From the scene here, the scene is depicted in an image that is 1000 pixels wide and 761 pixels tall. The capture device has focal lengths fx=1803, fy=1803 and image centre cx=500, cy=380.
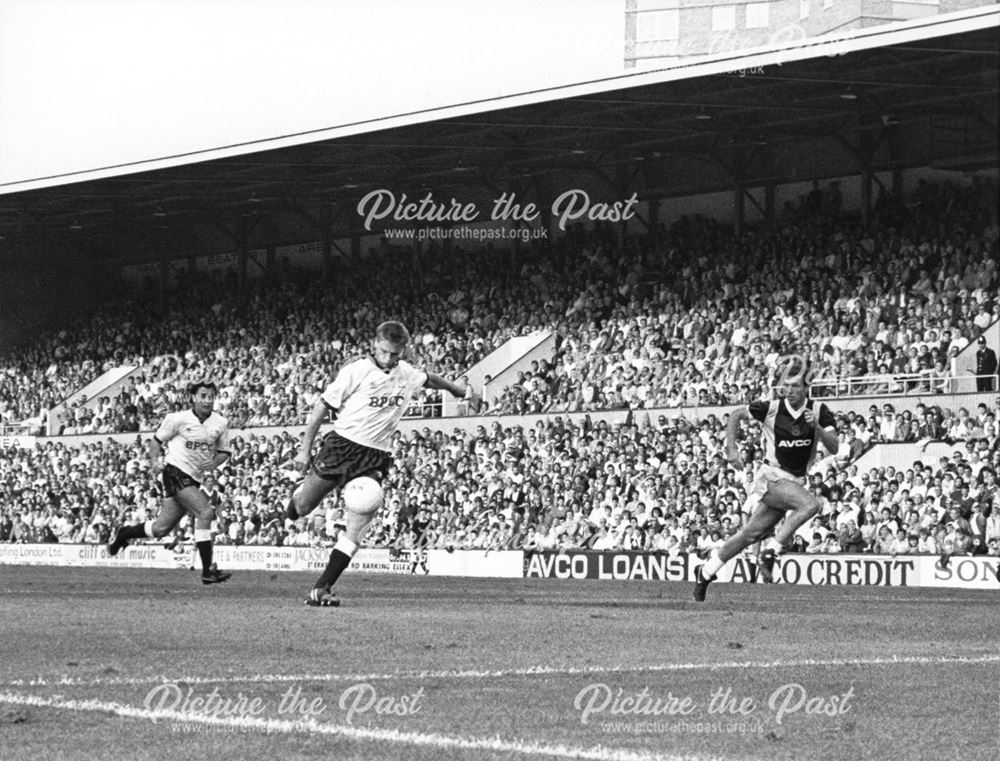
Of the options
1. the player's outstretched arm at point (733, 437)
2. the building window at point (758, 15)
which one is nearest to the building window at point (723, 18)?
the building window at point (758, 15)

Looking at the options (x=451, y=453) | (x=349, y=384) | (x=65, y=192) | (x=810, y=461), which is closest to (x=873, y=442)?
(x=451, y=453)

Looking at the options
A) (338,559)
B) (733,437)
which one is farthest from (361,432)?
(733,437)

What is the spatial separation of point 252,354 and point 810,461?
3489cm

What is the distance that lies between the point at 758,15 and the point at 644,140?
12851 mm

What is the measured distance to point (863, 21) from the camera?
4850cm

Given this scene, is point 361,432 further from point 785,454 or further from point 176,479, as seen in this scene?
point 176,479

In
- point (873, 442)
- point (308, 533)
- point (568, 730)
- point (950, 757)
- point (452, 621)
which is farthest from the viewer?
point (308, 533)

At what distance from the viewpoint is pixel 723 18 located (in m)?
57.7

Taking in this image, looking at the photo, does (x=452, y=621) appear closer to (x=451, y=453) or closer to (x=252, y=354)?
(x=451, y=453)

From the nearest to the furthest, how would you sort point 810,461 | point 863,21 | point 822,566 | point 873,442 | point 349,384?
point 349,384, point 810,461, point 822,566, point 873,442, point 863,21

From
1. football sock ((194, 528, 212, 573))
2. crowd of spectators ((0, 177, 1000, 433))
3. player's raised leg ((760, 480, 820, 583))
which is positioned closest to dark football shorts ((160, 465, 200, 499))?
football sock ((194, 528, 212, 573))

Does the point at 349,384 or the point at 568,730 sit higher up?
the point at 349,384

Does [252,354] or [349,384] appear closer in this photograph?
[349,384]

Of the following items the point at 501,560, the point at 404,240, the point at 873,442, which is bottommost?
the point at 501,560
